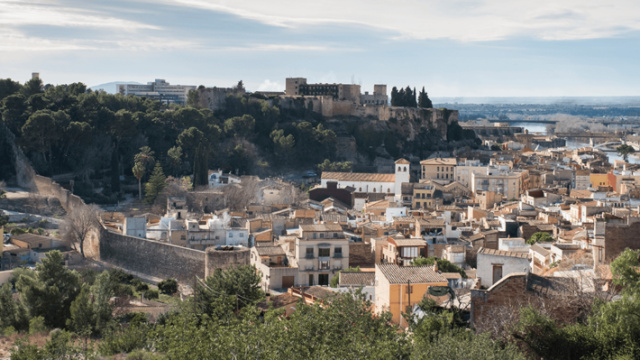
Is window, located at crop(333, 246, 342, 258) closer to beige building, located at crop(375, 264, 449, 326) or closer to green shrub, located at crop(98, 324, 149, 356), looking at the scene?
beige building, located at crop(375, 264, 449, 326)

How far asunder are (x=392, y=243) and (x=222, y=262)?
4765 mm

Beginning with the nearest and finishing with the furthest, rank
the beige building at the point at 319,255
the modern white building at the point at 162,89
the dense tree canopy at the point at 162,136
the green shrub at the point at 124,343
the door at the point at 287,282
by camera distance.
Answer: the green shrub at the point at 124,343 → the door at the point at 287,282 → the beige building at the point at 319,255 → the dense tree canopy at the point at 162,136 → the modern white building at the point at 162,89

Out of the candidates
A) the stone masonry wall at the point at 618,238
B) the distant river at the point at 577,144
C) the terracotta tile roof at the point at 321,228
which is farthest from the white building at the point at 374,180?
the stone masonry wall at the point at 618,238

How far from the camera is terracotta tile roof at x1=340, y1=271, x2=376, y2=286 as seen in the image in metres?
17.8

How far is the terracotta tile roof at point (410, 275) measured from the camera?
46.5 ft

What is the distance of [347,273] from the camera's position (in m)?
18.6

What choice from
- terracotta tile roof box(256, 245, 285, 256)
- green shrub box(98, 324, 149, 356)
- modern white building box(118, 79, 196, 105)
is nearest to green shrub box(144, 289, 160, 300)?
terracotta tile roof box(256, 245, 285, 256)

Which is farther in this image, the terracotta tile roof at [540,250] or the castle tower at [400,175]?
the castle tower at [400,175]

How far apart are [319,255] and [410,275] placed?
7504 mm

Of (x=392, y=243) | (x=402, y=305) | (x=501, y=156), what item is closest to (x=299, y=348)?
(x=402, y=305)

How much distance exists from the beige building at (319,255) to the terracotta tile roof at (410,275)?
6533mm

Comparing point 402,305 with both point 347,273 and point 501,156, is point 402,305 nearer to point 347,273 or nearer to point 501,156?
point 347,273

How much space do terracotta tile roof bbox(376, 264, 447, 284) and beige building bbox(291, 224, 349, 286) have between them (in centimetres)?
653

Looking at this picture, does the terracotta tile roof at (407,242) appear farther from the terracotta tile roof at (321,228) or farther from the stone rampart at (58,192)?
the stone rampart at (58,192)
